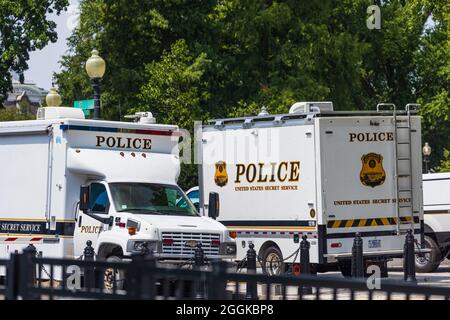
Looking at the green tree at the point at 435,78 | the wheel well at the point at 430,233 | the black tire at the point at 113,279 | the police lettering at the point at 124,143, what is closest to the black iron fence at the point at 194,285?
the black tire at the point at 113,279

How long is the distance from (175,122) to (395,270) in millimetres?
11194

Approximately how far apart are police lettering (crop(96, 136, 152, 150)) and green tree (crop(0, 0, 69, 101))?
76.4 feet

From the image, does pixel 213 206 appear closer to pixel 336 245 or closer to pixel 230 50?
pixel 336 245

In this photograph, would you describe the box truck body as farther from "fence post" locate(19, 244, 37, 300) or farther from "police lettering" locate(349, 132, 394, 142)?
"fence post" locate(19, 244, 37, 300)

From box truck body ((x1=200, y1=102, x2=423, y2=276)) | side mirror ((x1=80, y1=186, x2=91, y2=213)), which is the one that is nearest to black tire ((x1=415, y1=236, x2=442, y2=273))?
box truck body ((x1=200, y1=102, x2=423, y2=276))

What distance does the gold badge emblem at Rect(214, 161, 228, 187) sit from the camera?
25234 millimetres

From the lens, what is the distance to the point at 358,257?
22.2 m

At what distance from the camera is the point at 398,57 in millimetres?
56281

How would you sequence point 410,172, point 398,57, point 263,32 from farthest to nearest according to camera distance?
point 398,57, point 263,32, point 410,172

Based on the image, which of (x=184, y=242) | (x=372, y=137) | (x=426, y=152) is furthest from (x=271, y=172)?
(x=426, y=152)

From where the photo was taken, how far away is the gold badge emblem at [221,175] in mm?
25234
